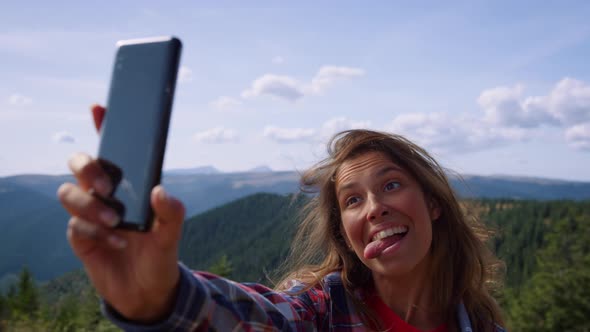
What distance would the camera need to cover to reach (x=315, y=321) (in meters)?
2.71

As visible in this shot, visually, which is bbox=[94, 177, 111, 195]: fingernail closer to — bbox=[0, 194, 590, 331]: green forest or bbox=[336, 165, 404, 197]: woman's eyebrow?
bbox=[336, 165, 404, 197]: woman's eyebrow

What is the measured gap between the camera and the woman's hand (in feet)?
4.54

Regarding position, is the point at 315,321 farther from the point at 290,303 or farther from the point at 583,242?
the point at 583,242

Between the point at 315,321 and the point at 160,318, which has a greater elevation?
the point at 160,318

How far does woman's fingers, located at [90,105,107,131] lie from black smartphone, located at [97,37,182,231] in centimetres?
7

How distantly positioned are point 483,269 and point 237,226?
14005 centimetres

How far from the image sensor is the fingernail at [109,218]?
4.49ft

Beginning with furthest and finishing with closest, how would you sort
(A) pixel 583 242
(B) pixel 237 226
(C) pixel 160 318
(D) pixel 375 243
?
(B) pixel 237 226 < (A) pixel 583 242 < (D) pixel 375 243 < (C) pixel 160 318

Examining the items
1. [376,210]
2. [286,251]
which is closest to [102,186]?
[376,210]

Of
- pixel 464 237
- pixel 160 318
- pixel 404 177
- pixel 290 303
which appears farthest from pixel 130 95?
A: pixel 464 237

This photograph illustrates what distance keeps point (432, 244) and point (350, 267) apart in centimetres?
64

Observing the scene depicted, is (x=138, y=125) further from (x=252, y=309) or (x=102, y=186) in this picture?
(x=252, y=309)

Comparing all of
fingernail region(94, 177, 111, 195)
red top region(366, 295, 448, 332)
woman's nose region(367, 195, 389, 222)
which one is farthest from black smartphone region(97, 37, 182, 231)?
red top region(366, 295, 448, 332)

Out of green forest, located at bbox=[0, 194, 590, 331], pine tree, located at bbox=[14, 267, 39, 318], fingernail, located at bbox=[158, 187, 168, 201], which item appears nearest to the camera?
fingernail, located at bbox=[158, 187, 168, 201]
